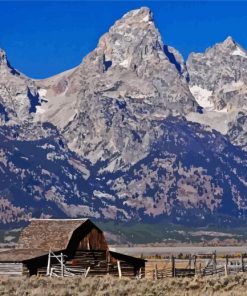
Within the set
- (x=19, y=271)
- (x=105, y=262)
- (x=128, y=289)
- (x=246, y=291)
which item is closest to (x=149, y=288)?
(x=128, y=289)

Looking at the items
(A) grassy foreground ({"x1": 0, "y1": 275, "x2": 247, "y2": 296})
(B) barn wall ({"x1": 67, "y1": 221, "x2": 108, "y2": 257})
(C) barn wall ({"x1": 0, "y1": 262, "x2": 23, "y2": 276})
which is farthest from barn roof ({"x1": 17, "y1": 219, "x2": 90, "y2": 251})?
(A) grassy foreground ({"x1": 0, "y1": 275, "x2": 247, "y2": 296})

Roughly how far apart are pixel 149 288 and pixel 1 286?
32.0 ft

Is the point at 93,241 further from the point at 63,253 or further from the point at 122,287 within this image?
the point at 122,287

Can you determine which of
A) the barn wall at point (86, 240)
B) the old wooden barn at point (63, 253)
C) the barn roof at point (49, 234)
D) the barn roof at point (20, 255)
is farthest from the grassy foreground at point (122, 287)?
the barn wall at point (86, 240)

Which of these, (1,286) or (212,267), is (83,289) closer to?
(1,286)

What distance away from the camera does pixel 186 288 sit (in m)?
55.9

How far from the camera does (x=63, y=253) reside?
76.6 meters

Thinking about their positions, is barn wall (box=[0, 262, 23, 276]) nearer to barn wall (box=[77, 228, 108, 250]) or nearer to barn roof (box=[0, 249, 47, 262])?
barn roof (box=[0, 249, 47, 262])

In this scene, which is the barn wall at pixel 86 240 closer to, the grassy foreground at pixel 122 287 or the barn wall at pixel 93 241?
the barn wall at pixel 93 241

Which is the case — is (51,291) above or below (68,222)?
below

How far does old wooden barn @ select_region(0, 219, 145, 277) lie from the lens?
7444cm

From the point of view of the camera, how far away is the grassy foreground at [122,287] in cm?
5275

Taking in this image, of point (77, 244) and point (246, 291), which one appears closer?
point (246, 291)

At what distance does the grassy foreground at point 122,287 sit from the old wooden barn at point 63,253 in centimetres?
1159
